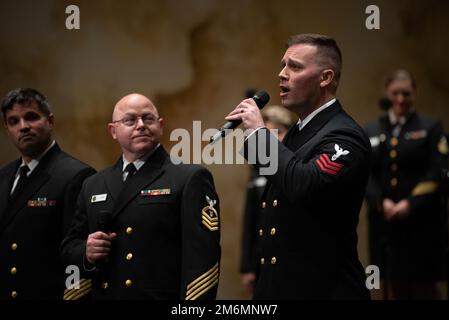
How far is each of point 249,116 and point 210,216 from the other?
57cm

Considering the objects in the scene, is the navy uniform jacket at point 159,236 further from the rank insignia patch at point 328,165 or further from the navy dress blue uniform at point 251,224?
the navy dress blue uniform at point 251,224

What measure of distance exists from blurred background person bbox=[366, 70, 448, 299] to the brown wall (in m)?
1.45

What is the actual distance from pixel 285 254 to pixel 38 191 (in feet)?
4.93

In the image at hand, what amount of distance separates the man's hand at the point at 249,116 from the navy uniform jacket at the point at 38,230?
1.20 metres

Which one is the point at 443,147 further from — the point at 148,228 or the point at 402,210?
the point at 148,228

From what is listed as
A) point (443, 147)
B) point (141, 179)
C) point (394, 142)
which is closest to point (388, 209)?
point (394, 142)

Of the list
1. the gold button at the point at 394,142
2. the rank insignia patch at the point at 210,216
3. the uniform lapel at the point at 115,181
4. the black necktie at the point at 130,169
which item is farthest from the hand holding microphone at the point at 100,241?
the gold button at the point at 394,142

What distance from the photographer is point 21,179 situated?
396 centimetres

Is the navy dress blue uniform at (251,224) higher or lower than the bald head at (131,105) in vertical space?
→ lower

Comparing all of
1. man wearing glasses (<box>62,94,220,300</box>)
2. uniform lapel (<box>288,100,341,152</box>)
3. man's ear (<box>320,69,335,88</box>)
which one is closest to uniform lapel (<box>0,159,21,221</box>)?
man wearing glasses (<box>62,94,220,300</box>)

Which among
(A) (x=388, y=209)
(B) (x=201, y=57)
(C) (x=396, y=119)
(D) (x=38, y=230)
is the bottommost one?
(D) (x=38, y=230)

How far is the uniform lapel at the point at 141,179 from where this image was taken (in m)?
3.39

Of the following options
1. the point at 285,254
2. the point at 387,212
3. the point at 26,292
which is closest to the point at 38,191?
the point at 26,292

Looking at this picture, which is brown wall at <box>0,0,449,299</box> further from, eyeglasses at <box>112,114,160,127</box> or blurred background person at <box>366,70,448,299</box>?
eyeglasses at <box>112,114,160,127</box>
